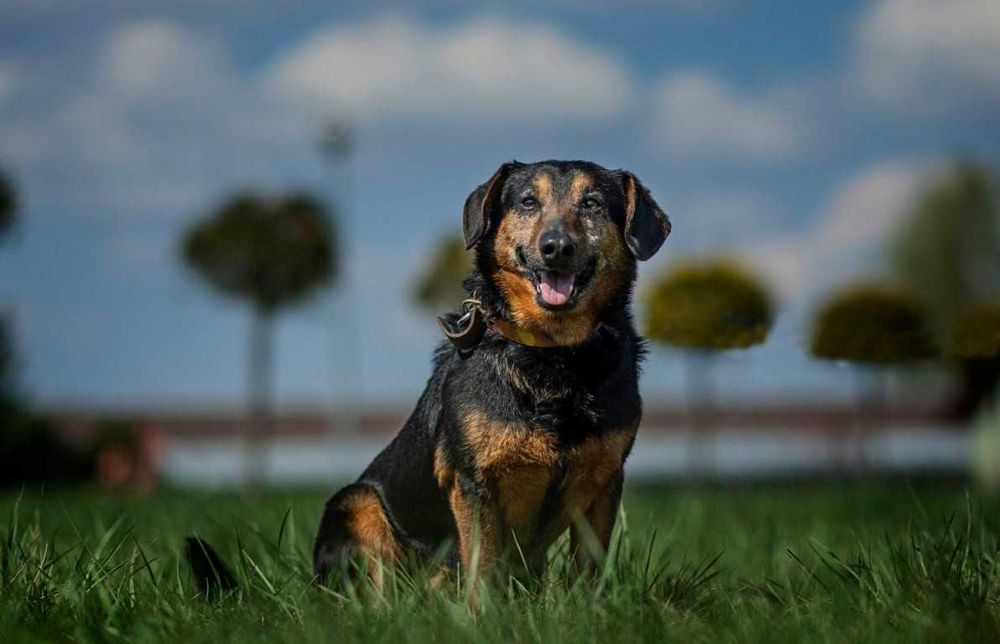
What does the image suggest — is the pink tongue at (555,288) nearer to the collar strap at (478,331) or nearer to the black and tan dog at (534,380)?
the black and tan dog at (534,380)

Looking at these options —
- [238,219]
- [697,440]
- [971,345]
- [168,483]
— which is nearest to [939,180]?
[697,440]

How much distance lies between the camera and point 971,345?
8266 millimetres

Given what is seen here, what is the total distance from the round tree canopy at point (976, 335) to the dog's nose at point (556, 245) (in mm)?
4893

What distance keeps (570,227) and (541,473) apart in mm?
949

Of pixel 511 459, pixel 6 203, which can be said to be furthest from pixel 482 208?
pixel 6 203

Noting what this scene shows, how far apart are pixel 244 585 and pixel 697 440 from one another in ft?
50.0

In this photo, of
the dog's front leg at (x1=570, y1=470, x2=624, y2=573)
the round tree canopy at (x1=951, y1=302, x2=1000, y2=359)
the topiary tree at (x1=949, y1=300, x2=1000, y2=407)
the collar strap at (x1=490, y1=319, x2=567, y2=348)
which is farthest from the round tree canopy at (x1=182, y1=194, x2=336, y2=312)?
the dog's front leg at (x1=570, y1=470, x2=624, y2=573)

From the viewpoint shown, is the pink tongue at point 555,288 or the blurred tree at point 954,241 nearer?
the pink tongue at point 555,288

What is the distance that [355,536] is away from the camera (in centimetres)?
487

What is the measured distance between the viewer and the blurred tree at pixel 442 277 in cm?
2505

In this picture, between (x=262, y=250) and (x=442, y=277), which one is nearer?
(x=262, y=250)

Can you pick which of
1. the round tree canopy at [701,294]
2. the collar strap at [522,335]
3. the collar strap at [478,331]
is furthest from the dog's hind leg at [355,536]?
the round tree canopy at [701,294]

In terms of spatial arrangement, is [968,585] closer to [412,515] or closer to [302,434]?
[412,515]

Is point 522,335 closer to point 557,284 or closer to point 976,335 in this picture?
point 557,284
